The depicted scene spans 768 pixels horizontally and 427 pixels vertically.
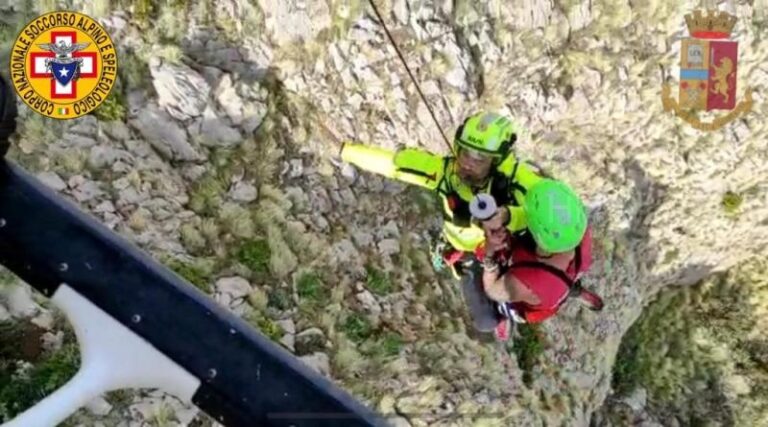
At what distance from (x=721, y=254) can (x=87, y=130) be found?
911 centimetres

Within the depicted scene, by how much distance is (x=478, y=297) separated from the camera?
6.42 metres

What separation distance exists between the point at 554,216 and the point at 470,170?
845mm

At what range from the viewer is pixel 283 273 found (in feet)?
24.4

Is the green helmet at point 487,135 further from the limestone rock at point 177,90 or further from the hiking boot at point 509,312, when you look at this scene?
the limestone rock at point 177,90

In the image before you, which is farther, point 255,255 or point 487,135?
point 255,255

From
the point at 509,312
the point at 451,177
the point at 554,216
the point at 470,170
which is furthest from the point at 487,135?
the point at 509,312

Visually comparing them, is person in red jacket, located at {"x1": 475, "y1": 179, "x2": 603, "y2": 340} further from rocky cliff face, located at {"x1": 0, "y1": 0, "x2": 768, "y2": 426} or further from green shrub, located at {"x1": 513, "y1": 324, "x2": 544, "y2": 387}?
green shrub, located at {"x1": 513, "y1": 324, "x2": 544, "y2": 387}

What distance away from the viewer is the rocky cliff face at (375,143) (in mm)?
7133

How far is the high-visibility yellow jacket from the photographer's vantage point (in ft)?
17.7

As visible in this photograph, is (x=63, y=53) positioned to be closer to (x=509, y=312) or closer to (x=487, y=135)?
(x=487, y=135)

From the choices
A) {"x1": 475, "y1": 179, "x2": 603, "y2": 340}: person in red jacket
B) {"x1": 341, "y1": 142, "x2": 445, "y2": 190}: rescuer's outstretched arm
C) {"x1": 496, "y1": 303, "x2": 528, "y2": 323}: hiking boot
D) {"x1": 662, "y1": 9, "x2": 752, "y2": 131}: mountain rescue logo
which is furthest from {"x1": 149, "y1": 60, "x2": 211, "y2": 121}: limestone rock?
{"x1": 662, "y1": 9, "x2": 752, "y2": 131}: mountain rescue logo

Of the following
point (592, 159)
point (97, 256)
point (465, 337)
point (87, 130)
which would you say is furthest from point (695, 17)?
point (97, 256)

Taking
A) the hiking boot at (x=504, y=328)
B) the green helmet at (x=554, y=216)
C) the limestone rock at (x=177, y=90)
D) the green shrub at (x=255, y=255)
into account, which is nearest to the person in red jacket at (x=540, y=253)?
the green helmet at (x=554, y=216)

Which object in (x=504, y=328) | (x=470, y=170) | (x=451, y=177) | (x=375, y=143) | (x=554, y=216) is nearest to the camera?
(x=554, y=216)
